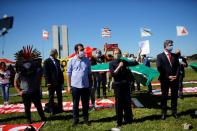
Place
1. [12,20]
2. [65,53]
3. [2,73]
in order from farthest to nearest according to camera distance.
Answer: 1. [65,53]
2. [2,73]
3. [12,20]

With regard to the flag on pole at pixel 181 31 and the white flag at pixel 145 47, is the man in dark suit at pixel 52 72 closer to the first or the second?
the white flag at pixel 145 47

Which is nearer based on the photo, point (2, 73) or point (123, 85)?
point (123, 85)

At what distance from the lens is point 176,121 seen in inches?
355

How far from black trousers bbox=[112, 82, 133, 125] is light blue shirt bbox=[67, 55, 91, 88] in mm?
919

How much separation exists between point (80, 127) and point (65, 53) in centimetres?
4505

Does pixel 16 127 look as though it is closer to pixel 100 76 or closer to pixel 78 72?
pixel 78 72

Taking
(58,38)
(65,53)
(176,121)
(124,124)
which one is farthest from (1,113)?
(65,53)

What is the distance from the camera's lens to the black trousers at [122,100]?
352 inches

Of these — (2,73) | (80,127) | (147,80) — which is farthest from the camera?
(2,73)

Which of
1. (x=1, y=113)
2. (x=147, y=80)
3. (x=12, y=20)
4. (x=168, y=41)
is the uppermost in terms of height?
(x=12, y=20)

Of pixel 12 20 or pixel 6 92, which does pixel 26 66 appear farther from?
pixel 6 92

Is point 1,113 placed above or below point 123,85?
below

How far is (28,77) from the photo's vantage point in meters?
9.46

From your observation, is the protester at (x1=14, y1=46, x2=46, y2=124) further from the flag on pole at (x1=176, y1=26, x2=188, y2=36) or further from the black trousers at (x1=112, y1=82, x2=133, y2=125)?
the flag on pole at (x1=176, y1=26, x2=188, y2=36)
